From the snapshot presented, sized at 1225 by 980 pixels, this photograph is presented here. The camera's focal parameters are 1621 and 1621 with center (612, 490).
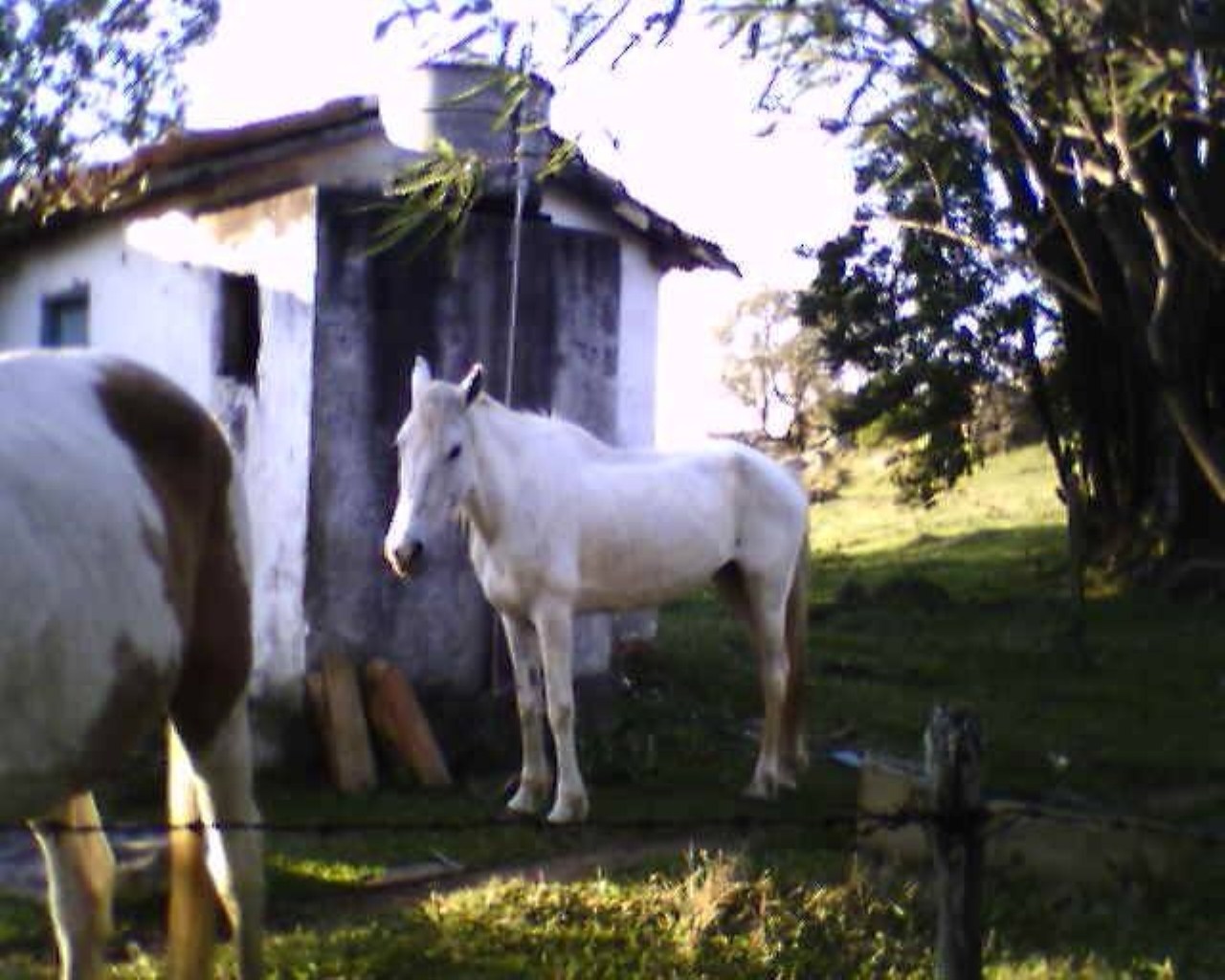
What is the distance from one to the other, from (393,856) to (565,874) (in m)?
0.79

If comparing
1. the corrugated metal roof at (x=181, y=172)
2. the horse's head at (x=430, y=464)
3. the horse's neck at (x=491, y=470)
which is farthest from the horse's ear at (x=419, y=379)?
the corrugated metal roof at (x=181, y=172)

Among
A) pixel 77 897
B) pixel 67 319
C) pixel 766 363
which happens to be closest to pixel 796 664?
pixel 77 897

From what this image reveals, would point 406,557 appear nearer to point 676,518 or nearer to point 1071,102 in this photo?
point 676,518

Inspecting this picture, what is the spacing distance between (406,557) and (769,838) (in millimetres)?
2025

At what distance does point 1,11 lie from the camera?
10695 mm

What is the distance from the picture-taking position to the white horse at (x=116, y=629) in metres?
3.30

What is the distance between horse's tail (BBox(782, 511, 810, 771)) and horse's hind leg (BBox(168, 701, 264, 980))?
467cm

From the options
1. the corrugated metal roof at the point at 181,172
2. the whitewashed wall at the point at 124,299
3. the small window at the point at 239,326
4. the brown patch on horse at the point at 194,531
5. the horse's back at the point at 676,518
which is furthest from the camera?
the corrugated metal roof at the point at 181,172

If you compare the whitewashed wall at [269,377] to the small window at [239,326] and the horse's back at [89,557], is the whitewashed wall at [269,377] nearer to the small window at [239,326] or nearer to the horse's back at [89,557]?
the small window at [239,326]

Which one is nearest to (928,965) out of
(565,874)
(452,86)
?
(565,874)

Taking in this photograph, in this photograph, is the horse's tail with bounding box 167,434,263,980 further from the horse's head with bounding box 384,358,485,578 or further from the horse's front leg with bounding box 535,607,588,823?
the horse's front leg with bounding box 535,607,588,823

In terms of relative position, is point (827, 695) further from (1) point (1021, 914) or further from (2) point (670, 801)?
(1) point (1021, 914)

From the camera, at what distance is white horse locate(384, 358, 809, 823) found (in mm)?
7332

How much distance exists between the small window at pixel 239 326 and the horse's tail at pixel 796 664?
3246mm
